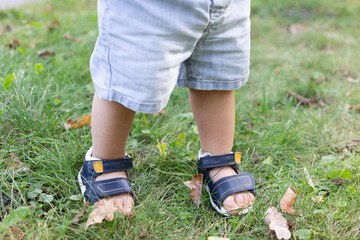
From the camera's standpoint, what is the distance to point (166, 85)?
102cm

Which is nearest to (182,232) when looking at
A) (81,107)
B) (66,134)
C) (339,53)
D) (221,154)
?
(221,154)

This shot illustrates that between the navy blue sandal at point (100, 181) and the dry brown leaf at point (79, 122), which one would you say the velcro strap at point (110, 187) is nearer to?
the navy blue sandal at point (100, 181)

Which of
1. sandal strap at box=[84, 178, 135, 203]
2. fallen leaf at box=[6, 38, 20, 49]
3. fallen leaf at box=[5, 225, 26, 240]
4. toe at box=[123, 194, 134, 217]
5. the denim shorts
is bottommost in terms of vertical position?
toe at box=[123, 194, 134, 217]

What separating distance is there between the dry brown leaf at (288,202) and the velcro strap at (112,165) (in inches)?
23.3

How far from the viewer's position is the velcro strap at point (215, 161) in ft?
4.38

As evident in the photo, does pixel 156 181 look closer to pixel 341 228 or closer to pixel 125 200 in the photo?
pixel 125 200

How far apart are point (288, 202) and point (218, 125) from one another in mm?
384

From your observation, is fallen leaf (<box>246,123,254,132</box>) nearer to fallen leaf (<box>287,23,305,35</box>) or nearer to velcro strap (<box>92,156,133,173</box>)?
velcro strap (<box>92,156,133,173</box>)

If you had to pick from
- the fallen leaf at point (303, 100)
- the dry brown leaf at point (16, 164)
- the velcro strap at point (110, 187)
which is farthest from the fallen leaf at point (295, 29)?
the dry brown leaf at point (16, 164)

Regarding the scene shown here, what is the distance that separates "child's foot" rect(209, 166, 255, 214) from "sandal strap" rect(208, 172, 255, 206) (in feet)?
0.07

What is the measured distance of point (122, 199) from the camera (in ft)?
3.96

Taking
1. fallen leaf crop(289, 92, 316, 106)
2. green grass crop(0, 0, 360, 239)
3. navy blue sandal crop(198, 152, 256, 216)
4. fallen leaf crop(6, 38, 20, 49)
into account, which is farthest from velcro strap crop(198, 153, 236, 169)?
fallen leaf crop(6, 38, 20, 49)

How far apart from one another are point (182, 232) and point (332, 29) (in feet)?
11.3

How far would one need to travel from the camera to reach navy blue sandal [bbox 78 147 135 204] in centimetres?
119
